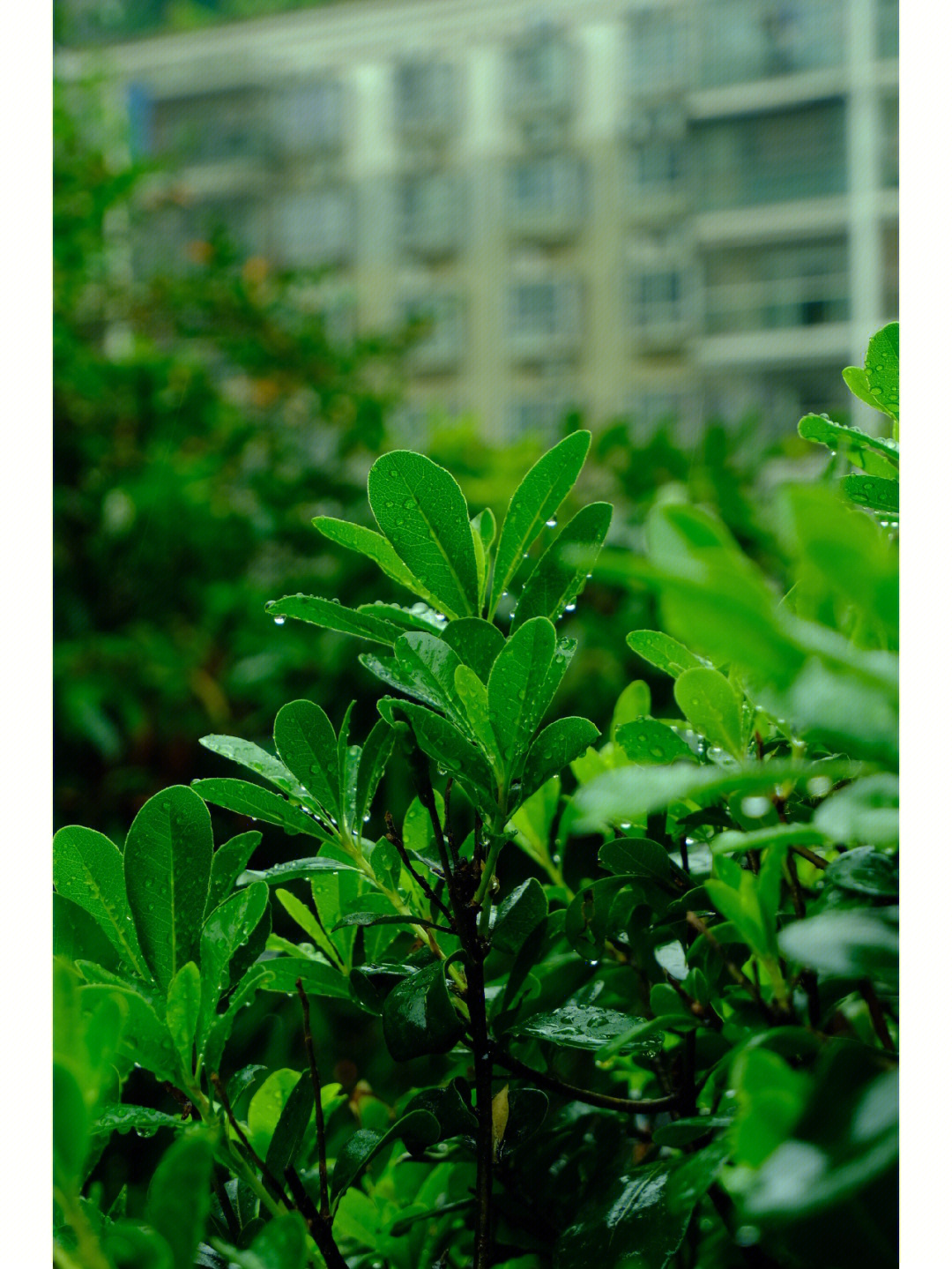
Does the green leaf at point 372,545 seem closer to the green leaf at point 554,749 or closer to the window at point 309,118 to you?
the green leaf at point 554,749

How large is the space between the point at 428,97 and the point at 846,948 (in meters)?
12.8

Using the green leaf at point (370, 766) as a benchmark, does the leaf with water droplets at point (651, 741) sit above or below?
above

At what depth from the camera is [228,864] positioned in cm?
32

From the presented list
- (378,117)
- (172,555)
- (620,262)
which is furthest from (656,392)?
(172,555)

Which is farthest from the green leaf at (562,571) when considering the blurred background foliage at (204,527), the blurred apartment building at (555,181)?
the blurred apartment building at (555,181)

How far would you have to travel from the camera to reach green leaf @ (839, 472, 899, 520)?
30cm

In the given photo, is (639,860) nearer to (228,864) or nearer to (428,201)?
(228,864)

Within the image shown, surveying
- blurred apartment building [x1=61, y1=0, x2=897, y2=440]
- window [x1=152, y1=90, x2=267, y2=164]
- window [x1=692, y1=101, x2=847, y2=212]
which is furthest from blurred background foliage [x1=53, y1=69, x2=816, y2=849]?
window [x1=692, y1=101, x2=847, y2=212]

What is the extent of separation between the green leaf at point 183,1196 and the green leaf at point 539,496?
0.17 m

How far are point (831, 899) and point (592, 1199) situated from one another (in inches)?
5.5

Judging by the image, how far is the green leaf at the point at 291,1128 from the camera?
300mm

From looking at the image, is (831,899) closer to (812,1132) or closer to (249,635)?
(812,1132)

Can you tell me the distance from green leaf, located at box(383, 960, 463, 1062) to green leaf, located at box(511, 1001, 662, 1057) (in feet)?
0.08

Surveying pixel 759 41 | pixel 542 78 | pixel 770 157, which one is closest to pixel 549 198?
pixel 542 78
